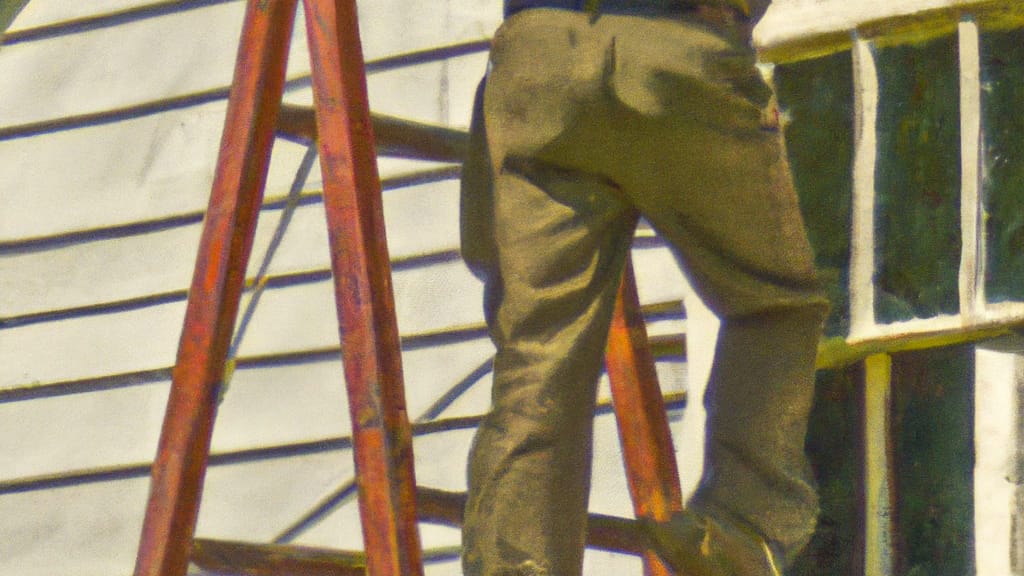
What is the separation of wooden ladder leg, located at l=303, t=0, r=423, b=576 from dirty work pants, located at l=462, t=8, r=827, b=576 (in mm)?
133

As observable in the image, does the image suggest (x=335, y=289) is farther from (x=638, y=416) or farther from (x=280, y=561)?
(x=638, y=416)

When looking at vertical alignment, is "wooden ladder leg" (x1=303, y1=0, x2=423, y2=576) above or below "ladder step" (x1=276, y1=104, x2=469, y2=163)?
below

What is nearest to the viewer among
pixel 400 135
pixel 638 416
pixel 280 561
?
pixel 280 561

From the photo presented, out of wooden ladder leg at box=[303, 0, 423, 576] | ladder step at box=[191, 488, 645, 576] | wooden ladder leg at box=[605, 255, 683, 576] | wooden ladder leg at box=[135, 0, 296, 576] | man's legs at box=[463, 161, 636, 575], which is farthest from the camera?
wooden ladder leg at box=[605, 255, 683, 576]

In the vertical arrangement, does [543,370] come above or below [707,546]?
above

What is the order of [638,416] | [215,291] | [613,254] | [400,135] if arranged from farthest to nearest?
1. [638,416]
2. [400,135]
3. [215,291]
4. [613,254]

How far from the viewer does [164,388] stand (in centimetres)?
455

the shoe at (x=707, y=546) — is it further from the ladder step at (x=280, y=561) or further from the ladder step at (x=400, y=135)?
the ladder step at (x=400, y=135)

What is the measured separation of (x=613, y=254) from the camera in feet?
8.94

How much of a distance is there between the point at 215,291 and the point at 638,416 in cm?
90

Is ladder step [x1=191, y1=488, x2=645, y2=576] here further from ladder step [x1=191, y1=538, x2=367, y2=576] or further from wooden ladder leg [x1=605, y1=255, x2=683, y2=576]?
wooden ladder leg [x1=605, y1=255, x2=683, y2=576]

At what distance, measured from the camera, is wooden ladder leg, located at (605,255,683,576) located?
11.2ft

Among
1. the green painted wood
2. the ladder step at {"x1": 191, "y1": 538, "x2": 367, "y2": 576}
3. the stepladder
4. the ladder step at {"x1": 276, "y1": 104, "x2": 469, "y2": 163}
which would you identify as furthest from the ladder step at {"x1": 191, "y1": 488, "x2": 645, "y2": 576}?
the green painted wood

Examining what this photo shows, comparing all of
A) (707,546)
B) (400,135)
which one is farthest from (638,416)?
(707,546)
